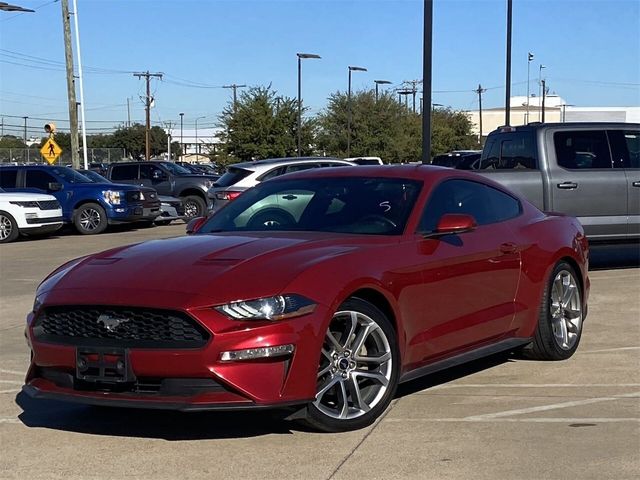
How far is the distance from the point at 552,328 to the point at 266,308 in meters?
3.01

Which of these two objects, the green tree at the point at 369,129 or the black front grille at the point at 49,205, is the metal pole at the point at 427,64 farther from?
the green tree at the point at 369,129

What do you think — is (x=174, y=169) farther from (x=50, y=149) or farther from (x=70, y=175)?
(x=50, y=149)

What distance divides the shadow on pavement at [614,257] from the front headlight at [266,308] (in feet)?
26.2

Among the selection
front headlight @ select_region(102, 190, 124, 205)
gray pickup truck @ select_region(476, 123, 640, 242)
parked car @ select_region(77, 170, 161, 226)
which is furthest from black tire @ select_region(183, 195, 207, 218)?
gray pickup truck @ select_region(476, 123, 640, 242)

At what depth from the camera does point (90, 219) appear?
2184cm

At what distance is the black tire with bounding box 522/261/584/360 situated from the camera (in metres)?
6.75

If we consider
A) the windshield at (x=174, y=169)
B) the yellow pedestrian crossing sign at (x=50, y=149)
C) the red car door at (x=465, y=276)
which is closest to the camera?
the red car door at (x=465, y=276)

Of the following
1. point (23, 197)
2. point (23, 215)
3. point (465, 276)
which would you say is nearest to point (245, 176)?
point (23, 215)

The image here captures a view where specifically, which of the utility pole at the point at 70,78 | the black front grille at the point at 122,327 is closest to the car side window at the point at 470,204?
the black front grille at the point at 122,327

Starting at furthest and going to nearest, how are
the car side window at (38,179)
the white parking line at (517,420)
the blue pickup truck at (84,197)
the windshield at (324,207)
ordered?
the car side window at (38,179), the blue pickup truck at (84,197), the windshield at (324,207), the white parking line at (517,420)

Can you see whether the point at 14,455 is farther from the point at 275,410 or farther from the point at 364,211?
the point at 364,211

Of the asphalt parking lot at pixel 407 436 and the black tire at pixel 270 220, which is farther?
the black tire at pixel 270 220

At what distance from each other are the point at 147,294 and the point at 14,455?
1.17 metres

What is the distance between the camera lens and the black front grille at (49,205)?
64.9 feet
